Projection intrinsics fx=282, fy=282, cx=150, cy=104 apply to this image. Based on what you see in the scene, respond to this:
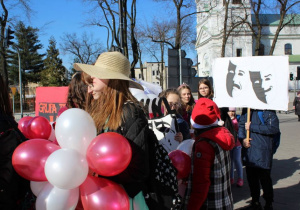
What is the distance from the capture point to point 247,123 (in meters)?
4.10

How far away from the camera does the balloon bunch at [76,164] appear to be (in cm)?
155

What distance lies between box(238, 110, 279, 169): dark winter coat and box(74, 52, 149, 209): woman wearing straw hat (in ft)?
8.50

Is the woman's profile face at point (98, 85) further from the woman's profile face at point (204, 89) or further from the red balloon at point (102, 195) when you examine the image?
the woman's profile face at point (204, 89)

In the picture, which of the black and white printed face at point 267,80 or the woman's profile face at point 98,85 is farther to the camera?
the black and white printed face at point 267,80

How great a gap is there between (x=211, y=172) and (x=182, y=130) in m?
1.53

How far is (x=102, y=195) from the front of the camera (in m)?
1.60

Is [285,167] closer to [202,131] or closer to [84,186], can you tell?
[202,131]

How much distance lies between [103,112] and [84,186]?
46cm

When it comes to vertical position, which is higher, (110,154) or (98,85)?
(98,85)

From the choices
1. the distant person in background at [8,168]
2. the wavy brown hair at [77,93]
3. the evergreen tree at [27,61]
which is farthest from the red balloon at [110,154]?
the evergreen tree at [27,61]

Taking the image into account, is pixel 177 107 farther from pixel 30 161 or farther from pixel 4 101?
pixel 30 161

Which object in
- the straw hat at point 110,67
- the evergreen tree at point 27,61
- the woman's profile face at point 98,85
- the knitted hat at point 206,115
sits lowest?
the knitted hat at point 206,115

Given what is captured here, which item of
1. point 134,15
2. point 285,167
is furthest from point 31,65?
point 285,167

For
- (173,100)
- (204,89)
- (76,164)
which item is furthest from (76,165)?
(204,89)
